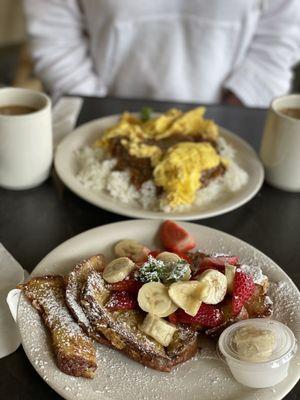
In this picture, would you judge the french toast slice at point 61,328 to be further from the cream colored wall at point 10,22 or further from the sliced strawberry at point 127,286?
the cream colored wall at point 10,22

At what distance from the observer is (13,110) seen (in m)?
1.27

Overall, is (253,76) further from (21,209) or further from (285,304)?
(285,304)

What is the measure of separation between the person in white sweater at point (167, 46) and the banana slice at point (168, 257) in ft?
3.71

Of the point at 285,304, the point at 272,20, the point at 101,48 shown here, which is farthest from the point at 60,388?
the point at 272,20

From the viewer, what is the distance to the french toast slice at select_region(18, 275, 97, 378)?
30.5 inches

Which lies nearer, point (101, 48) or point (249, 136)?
point (249, 136)

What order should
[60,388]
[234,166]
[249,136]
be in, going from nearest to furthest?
[60,388] < [234,166] < [249,136]

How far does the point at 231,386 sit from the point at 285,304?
19 centimetres

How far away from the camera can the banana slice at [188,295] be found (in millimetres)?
823

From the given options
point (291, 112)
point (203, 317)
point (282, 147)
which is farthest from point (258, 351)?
point (291, 112)

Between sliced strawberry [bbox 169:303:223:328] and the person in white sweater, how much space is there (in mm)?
1231

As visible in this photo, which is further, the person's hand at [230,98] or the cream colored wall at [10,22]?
the cream colored wall at [10,22]

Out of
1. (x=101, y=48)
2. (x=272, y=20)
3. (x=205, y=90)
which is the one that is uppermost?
(x=272, y=20)

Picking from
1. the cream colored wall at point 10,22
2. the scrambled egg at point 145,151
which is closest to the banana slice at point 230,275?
the scrambled egg at point 145,151
